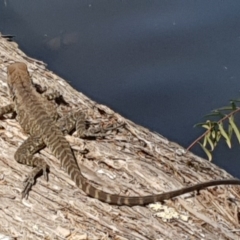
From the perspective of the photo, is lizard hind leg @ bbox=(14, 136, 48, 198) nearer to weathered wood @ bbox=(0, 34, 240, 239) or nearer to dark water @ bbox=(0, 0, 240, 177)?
weathered wood @ bbox=(0, 34, 240, 239)

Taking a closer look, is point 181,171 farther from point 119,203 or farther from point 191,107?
point 191,107

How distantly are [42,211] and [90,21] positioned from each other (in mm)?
3779

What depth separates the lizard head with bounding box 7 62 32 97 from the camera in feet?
18.8

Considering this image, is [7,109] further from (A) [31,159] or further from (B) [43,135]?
(A) [31,159]

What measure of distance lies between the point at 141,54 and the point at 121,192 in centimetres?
307

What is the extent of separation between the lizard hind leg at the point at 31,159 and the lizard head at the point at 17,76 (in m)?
0.59

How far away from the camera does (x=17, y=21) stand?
27.2 feet

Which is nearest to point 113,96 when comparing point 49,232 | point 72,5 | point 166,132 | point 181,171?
point 166,132

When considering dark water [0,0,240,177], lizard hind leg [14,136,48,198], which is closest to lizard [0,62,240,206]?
lizard hind leg [14,136,48,198]

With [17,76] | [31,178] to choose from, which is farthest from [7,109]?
[31,178]

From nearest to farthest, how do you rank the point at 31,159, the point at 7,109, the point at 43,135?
the point at 31,159, the point at 43,135, the point at 7,109

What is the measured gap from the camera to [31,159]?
5.13m

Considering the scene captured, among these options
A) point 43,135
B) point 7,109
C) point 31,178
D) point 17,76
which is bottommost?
point 31,178

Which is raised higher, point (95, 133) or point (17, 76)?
point (17, 76)
